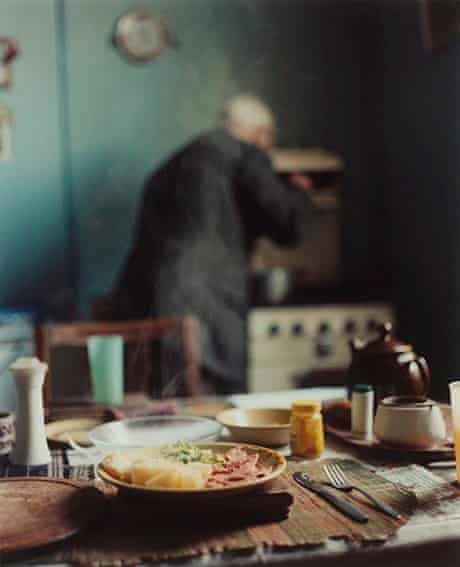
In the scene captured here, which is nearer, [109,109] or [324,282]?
[109,109]

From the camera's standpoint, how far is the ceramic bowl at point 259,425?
4.02ft

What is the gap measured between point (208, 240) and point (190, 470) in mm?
2127

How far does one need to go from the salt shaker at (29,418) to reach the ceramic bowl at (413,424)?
0.53 m

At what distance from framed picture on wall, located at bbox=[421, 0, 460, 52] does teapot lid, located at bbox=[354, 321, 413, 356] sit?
6.69 feet

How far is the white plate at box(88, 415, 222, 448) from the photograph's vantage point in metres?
1.21

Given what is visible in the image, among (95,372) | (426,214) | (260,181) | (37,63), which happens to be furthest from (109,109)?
(95,372)

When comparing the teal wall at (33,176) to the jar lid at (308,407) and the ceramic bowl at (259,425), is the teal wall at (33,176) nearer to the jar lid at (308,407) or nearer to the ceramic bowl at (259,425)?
the ceramic bowl at (259,425)

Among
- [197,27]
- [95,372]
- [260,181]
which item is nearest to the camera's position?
[95,372]

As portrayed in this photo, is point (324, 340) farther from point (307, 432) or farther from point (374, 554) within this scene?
point (374, 554)

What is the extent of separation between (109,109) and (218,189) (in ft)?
3.14

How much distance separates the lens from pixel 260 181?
3080 millimetres

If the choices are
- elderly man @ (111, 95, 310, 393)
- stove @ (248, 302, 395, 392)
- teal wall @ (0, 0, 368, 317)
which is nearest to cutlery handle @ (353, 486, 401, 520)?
elderly man @ (111, 95, 310, 393)

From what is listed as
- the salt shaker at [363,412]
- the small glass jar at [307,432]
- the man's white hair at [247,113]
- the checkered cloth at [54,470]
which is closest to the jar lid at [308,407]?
the small glass jar at [307,432]

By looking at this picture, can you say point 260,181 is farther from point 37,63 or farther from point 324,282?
point 37,63
